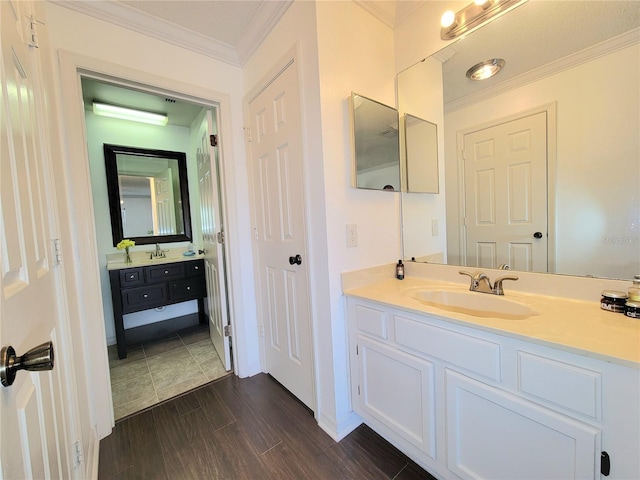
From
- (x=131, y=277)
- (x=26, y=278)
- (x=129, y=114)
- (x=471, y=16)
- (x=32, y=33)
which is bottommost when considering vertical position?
(x=131, y=277)

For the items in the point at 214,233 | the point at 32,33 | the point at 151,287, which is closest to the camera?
the point at 32,33

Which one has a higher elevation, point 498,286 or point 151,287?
point 498,286

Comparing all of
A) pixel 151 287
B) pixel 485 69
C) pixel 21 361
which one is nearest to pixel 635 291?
pixel 485 69

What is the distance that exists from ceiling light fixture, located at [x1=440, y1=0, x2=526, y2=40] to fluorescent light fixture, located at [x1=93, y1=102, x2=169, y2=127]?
2693 millimetres

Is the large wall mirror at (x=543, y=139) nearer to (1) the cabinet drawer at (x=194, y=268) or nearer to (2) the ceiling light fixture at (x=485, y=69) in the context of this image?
(2) the ceiling light fixture at (x=485, y=69)

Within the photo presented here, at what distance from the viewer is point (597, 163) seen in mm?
1071

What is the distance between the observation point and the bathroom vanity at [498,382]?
2.35 feet

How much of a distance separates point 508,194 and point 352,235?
32.8 inches

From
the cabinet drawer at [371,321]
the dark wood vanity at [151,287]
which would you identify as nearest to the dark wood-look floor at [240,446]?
the cabinet drawer at [371,321]

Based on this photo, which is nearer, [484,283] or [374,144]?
[484,283]

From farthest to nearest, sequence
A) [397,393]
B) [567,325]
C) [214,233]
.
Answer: [214,233] → [397,393] → [567,325]

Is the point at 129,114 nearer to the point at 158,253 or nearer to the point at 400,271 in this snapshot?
the point at 158,253

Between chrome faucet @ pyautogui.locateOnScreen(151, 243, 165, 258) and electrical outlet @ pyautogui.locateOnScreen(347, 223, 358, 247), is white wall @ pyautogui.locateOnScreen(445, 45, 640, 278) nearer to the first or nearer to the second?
electrical outlet @ pyautogui.locateOnScreen(347, 223, 358, 247)

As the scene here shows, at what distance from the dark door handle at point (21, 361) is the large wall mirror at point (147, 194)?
107 inches
